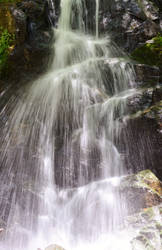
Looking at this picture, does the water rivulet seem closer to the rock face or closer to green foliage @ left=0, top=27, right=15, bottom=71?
green foliage @ left=0, top=27, right=15, bottom=71

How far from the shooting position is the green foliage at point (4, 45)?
23.6 feet

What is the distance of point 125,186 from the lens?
161 inches

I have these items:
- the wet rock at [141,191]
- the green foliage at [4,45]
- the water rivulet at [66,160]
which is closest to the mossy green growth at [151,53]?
the water rivulet at [66,160]

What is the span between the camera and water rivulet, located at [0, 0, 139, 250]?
3809mm

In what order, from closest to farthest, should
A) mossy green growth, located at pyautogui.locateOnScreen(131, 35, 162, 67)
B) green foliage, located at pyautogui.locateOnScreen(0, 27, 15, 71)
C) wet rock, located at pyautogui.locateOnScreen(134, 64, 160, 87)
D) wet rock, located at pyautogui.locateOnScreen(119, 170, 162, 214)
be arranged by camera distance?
wet rock, located at pyautogui.locateOnScreen(119, 170, 162, 214) < wet rock, located at pyautogui.locateOnScreen(134, 64, 160, 87) < green foliage, located at pyautogui.locateOnScreen(0, 27, 15, 71) < mossy green growth, located at pyautogui.locateOnScreen(131, 35, 162, 67)

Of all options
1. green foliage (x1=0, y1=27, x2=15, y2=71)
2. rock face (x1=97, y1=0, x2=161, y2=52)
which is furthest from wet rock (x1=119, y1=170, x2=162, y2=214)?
rock face (x1=97, y1=0, x2=161, y2=52)

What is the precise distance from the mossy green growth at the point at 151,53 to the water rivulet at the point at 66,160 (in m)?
0.99

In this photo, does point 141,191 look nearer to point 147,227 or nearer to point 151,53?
point 147,227

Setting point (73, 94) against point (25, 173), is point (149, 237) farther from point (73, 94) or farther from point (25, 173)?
point (73, 94)

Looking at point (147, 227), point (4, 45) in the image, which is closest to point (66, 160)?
point (147, 227)

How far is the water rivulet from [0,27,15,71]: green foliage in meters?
1.21

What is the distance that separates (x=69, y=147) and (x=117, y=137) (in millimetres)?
1082

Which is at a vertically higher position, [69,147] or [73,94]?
[73,94]

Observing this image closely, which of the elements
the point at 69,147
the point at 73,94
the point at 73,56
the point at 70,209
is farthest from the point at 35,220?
the point at 73,56
